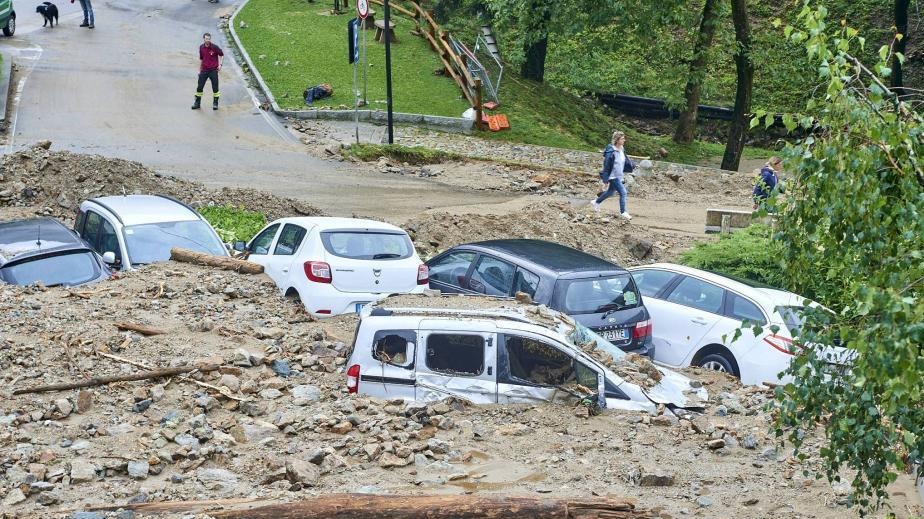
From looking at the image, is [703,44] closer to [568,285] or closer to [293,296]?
[568,285]

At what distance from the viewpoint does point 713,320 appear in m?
13.0

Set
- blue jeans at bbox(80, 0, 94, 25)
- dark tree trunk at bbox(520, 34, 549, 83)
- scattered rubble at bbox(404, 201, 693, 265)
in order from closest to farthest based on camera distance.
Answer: scattered rubble at bbox(404, 201, 693, 265) < dark tree trunk at bbox(520, 34, 549, 83) < blue jeans at bbox(80, 0, 94, 25)

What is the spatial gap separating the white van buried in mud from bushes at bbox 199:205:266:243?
8285mm

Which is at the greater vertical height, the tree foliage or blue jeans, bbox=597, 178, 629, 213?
the tree foliage

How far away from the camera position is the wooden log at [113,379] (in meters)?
9.89

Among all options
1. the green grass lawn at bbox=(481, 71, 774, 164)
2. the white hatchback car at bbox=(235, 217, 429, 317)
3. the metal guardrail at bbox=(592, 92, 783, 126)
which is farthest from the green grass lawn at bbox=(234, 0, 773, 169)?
the white hatchback car at bbox=(235, 217, 429, 317)

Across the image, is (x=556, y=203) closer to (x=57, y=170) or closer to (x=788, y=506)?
(x=57, y=170)

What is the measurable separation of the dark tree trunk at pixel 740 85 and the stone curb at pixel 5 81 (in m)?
18.6

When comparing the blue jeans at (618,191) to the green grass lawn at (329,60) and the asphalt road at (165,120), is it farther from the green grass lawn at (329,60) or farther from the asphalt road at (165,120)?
the green grass lawn at (329,60)

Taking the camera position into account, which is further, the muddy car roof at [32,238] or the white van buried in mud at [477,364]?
the muddy car roof at [32,238]

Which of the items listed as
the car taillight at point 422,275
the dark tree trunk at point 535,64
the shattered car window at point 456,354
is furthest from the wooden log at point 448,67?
the shattered car window at point 456,354

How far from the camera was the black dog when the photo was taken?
34.4 meters

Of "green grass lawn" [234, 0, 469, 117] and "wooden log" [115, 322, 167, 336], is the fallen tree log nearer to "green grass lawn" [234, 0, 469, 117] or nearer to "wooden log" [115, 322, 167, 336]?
"wooden log" [115, 322, 167, 336]

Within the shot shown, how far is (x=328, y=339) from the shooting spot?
476 inches
